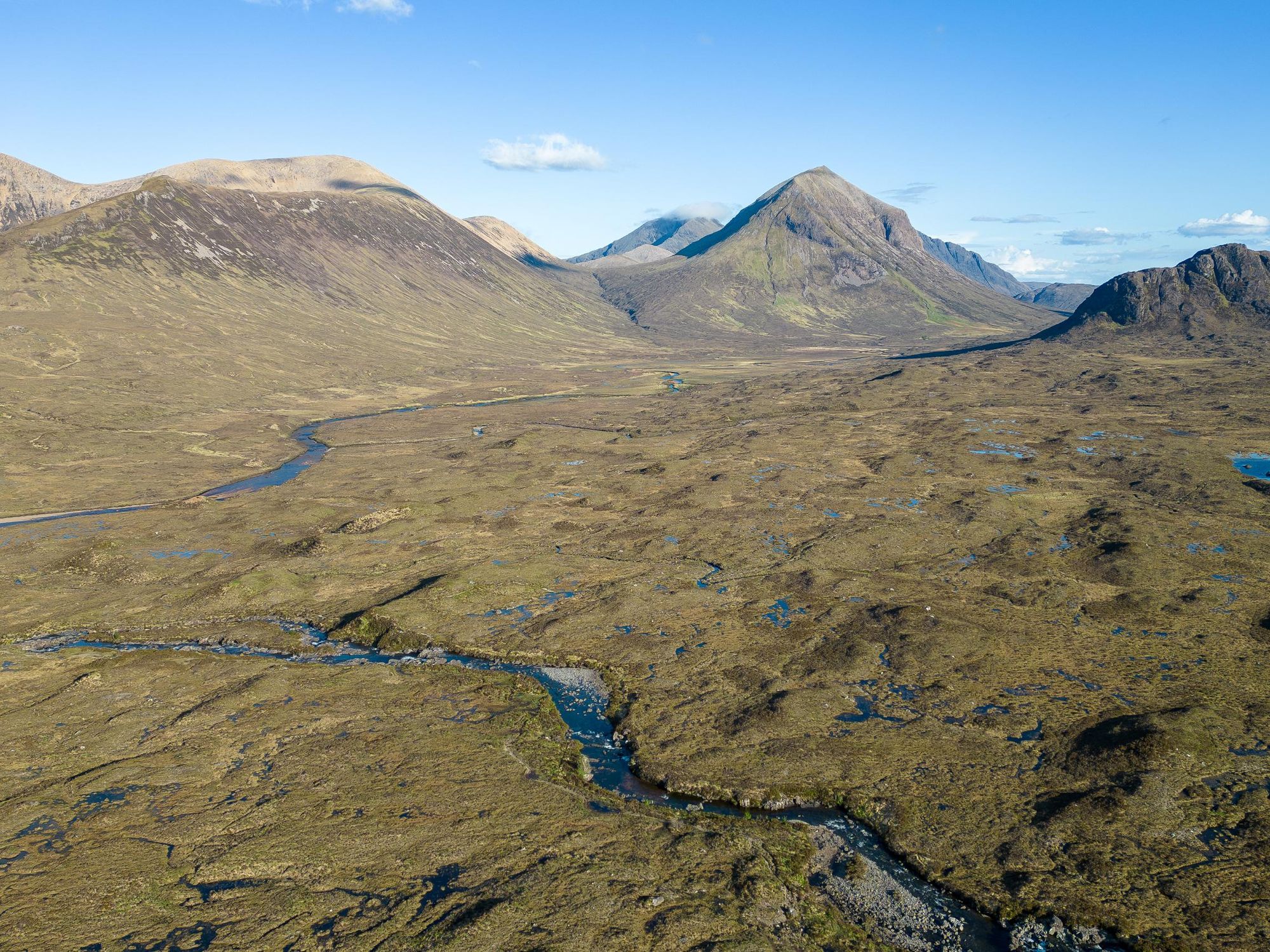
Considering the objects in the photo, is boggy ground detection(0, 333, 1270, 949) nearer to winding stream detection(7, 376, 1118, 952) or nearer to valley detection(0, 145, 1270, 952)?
valley detection(0, 145, 1270, 952)

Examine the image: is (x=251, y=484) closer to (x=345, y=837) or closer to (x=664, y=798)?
(x=345, y=837)

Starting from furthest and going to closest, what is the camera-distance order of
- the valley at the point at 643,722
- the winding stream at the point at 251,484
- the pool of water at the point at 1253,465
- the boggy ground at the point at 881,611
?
1. the pool of water at the point at 1253,465
2. the winding stream at the point at 251,484
3. the boggy ground at the point at 881,611
4. the valley at the point at 643,722

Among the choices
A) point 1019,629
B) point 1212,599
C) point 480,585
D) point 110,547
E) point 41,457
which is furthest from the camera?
point 41,457

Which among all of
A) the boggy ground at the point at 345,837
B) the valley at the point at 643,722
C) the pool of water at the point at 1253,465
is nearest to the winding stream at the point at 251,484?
the valley at the point at 643,722

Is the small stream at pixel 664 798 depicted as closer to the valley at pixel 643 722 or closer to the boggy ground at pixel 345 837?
the valley at pixel 643 722

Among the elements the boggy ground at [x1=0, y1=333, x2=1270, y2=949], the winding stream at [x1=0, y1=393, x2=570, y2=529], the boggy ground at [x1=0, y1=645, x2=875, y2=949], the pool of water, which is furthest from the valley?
the pool of water

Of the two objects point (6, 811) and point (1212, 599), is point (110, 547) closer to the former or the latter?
point (6, 811)

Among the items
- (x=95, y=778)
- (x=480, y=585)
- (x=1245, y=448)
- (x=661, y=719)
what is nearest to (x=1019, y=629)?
(x=661, y=719)
